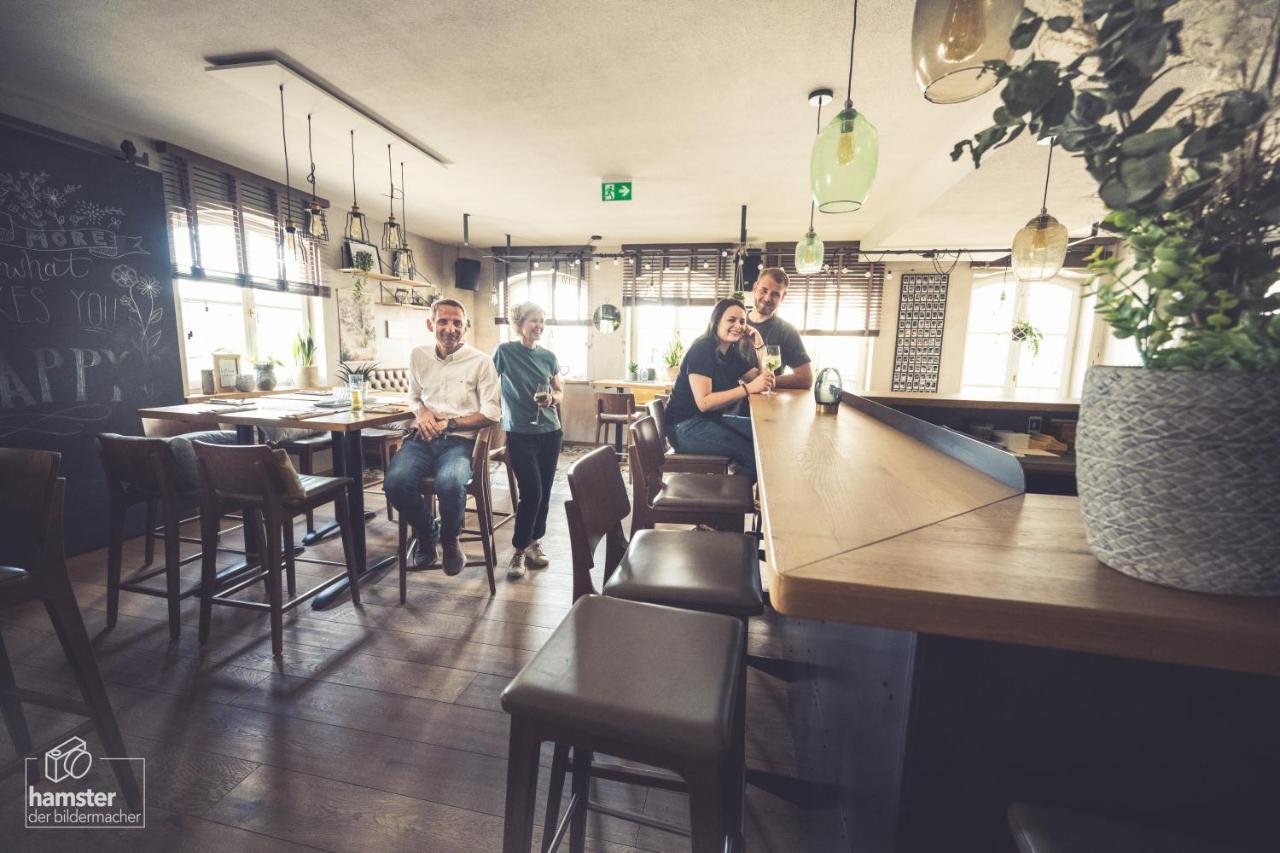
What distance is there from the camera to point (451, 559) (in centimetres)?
273

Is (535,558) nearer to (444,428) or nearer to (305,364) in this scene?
(444,428)

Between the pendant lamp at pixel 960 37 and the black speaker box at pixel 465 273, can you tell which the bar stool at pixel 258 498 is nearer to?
the pendant lamp at pixel 960 37

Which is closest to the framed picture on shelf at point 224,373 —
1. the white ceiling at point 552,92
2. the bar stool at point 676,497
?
the white ceiling at point 552,92

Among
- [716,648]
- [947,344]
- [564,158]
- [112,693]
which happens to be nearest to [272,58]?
[564,158]

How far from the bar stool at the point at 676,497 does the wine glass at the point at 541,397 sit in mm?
844

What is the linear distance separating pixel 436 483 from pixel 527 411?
63 centimetres

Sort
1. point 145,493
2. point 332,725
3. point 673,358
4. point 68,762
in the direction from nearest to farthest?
point 68,762 < point 332,725 < point 145,493 < point 673,358

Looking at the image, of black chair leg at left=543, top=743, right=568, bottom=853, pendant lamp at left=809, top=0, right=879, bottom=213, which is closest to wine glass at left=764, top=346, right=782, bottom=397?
pendant lamp at left=809, top=0, right=879, bottom=213

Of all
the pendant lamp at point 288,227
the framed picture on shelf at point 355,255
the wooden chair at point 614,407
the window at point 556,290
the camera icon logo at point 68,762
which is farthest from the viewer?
the window at point 556,290

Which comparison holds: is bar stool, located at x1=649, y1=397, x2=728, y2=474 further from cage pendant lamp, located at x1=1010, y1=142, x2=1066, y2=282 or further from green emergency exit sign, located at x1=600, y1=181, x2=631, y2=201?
green emergency exit sign, located at x1=600, y1=181, x2=631, y2=201

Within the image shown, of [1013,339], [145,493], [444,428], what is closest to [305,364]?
[145,493]

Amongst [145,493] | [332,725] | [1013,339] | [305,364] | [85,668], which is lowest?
[332,725]

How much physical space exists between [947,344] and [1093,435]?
7362 millimetres

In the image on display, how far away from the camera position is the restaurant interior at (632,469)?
1.87ft
